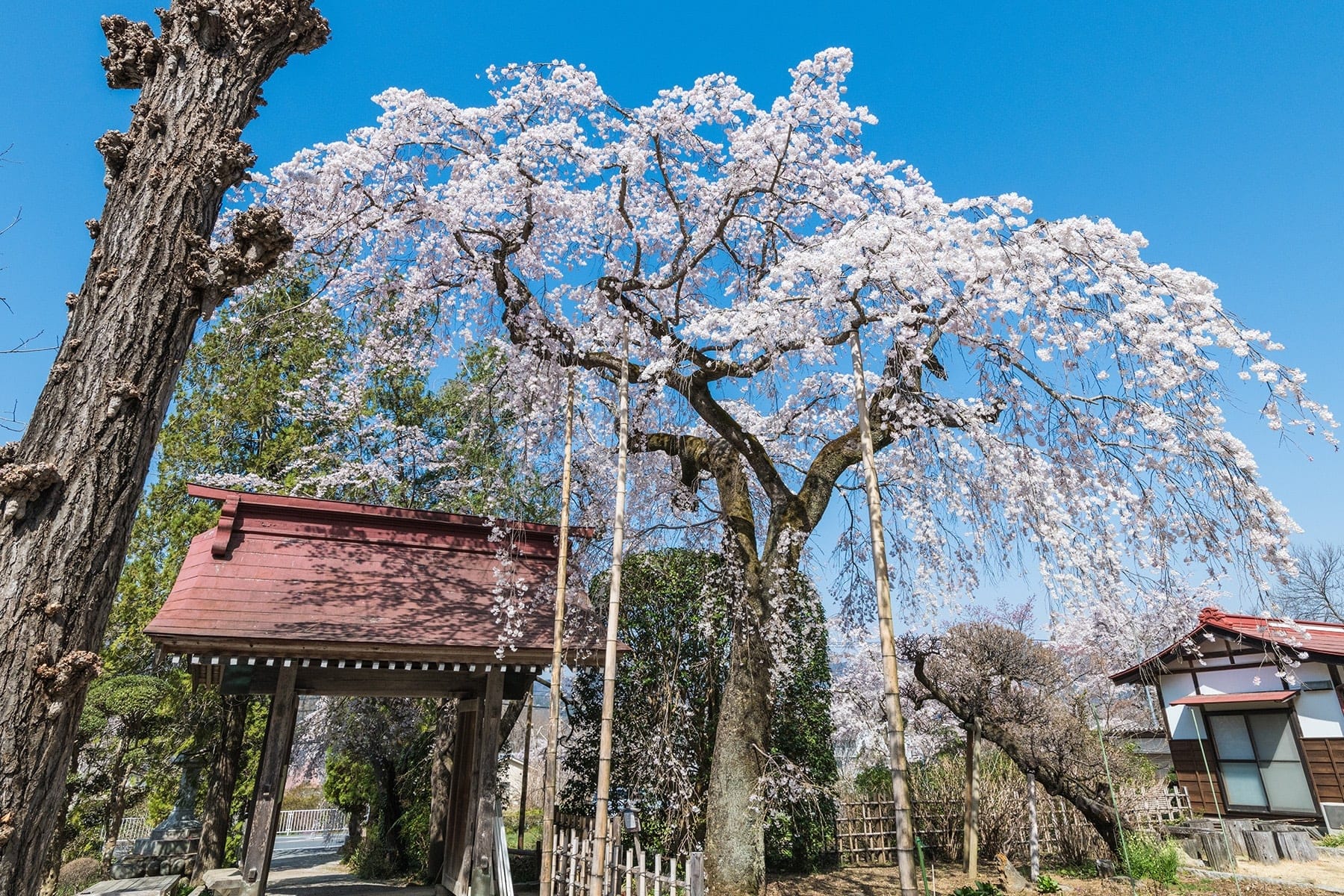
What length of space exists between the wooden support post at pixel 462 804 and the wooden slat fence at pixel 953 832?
5433mm

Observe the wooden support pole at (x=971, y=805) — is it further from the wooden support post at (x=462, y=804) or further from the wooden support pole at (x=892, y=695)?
the wooden support post at (x=462, y=804)

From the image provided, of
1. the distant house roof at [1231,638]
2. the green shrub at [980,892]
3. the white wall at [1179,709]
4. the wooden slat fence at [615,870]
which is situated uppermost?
the distant house roof at [1231,638]

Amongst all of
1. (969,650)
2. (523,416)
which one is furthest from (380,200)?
(969,650)

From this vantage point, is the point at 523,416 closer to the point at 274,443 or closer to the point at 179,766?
the point at 274,443

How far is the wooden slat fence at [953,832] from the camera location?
34.2 ft

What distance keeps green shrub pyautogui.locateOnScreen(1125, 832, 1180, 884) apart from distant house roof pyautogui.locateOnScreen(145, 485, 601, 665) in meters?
7.22

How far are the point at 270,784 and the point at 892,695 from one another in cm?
613

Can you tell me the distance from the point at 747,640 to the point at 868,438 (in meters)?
3.45

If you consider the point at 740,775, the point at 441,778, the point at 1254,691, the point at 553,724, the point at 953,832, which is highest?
the point at 1254,691

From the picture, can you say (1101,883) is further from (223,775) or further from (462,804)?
(223,775)

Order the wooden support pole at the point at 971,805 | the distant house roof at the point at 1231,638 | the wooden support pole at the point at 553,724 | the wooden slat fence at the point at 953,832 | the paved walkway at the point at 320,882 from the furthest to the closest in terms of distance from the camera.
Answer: the distant house roof at the point at 1231,638 → the wooden slat fence at the point at 953,832 → the paved walkway at the point at 320,882 → the wooden support pole at the point at 971,805 → the wooden support pole at the point at 553,724

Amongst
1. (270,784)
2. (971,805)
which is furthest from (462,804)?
(971,805)

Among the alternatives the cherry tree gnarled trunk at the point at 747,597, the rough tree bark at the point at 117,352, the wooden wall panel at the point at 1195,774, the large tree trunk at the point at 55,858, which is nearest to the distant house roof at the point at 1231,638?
the wooden wall panel at the point at 1195,774

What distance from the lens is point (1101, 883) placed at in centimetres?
881
